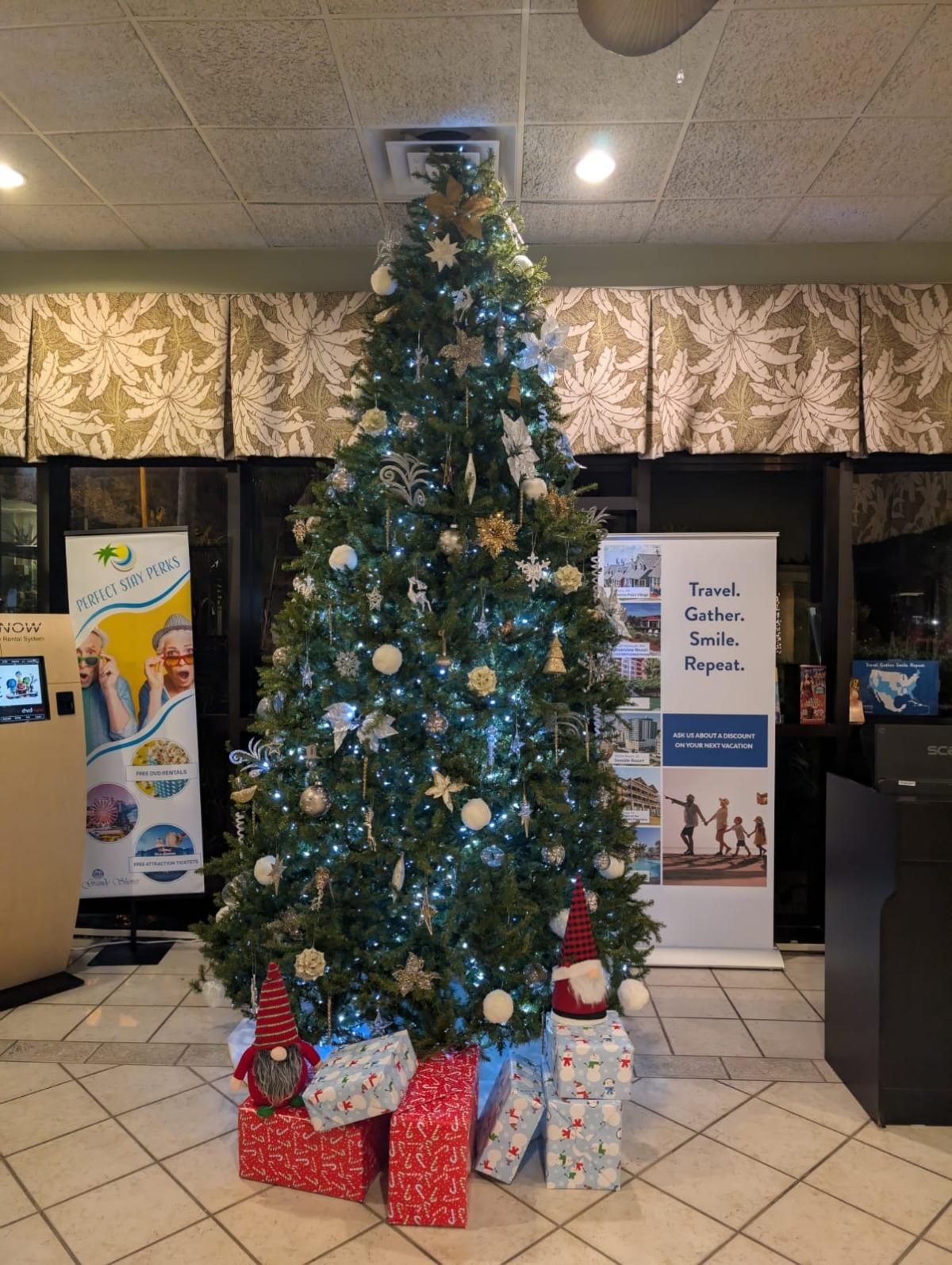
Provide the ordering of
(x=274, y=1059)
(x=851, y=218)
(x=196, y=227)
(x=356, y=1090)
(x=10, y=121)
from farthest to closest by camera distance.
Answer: (x=196, y=227) → (x=851, y=218) → (x=10, y=121) → (x=274, y=1059) → (x=356, y=1090)

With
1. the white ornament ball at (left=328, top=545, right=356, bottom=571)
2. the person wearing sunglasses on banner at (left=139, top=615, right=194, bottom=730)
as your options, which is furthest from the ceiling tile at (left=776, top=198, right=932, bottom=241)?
the person wearing sunglasses on banner at (left=139, top=615, right=194, bottom=730)

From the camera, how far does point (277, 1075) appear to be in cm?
200

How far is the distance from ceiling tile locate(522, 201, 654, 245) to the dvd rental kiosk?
250 centimetres

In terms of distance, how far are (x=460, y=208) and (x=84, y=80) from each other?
126 centimetres

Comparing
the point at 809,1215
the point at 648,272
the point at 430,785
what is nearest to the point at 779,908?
the point at 809,1215

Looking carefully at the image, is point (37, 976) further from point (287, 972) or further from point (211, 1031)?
point (287, 972)

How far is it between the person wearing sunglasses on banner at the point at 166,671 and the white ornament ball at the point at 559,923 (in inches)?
78.0

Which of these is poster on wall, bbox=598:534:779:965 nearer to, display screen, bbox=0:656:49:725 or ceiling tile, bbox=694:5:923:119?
ceiling tile, bbox=694:5:923:119

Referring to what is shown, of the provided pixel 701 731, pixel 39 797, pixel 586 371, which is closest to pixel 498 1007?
pixel 701 731

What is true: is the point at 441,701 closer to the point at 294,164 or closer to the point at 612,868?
the point at 612,868

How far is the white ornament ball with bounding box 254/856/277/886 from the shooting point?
2234mm

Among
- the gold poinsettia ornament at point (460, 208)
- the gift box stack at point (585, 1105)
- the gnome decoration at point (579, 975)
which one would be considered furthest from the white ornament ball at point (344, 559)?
the gift box stack at point (585, 1105)

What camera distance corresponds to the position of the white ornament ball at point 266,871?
2.23m

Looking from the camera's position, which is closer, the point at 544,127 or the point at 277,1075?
the point at 277,1075
